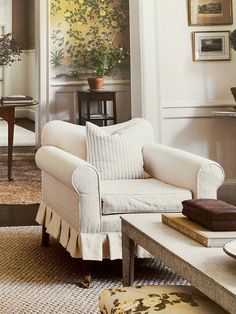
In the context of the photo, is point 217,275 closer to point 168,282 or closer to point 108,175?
point 168,282

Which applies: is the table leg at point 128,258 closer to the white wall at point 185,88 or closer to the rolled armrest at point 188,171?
the rolled armrest at point 188,171

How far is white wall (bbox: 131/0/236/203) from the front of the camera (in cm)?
535

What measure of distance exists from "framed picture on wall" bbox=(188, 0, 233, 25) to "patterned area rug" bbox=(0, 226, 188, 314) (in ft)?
7.96

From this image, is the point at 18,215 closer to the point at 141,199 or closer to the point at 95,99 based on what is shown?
the point at 141,199

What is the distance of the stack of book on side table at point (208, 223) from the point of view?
82.0 inches

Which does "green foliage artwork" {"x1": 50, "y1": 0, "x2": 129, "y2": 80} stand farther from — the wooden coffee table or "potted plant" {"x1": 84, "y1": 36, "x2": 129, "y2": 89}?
the wooden coffee table

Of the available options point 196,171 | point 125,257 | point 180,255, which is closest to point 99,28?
point 196,171

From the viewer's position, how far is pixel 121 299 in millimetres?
1909

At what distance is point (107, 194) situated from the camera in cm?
322

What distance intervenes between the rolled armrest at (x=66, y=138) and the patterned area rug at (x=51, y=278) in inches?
25.0

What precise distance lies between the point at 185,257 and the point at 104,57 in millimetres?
6644

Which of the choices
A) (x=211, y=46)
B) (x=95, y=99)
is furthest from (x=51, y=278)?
(x=95, y=99)

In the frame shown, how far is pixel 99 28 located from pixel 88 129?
5060 millimetres

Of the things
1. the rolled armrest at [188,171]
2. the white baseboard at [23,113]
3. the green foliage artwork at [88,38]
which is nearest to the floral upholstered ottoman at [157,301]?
the rolled armrest at [188,171]
